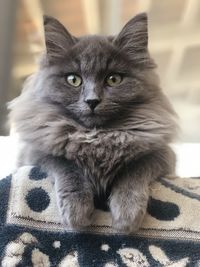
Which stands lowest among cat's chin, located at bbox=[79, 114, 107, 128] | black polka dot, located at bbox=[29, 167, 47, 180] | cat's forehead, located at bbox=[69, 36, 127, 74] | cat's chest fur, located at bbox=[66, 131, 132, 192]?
black polka dot, located at bbox=[29, 167, 47, 180]

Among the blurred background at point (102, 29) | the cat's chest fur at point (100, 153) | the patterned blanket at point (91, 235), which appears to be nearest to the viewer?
the patterned blanket at point (91, 235)

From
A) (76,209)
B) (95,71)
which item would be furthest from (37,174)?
(95,71)

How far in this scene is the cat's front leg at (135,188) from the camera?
1.14 metres

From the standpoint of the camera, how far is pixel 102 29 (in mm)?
2301

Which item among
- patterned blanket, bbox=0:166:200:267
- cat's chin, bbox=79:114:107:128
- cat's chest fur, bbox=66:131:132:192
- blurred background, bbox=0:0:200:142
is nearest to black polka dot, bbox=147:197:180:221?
patterned blanket, bbox=0:166:200:267

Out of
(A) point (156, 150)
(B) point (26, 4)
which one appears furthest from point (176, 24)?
(A) point (156, 150)

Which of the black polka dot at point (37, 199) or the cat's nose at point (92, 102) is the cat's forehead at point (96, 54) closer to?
the cat's nose at point (92, 102)

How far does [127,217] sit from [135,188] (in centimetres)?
9

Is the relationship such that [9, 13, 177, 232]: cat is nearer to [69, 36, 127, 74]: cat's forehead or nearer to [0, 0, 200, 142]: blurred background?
[69, 36, 127, 74]: cat's forehead

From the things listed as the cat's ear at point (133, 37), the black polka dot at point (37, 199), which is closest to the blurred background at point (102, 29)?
the cat's ear at point (133, 37)

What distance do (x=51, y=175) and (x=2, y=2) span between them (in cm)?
124

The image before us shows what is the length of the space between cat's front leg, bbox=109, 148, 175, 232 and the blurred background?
2.85 ft

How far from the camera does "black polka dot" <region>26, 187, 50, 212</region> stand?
1203 mm

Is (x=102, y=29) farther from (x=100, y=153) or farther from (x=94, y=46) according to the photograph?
(x=100, y=153)
